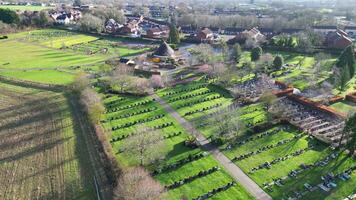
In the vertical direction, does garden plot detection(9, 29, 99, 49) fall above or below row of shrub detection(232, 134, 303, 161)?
above

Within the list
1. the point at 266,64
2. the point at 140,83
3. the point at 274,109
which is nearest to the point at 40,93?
the point at 140,83

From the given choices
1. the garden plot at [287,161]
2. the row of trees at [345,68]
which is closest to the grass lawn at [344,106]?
the row of trees at [345,68]

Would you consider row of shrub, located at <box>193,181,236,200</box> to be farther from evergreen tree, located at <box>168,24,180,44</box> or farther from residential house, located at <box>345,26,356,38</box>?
residential house, located at <box>345,26,356,38</box>

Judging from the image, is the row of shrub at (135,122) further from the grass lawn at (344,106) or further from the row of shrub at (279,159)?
the grass lawn at (344,106)

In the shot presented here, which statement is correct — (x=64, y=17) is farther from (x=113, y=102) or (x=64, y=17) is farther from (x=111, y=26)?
(x=113, y=102)

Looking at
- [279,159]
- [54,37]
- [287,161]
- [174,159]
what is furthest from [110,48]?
[287,161]

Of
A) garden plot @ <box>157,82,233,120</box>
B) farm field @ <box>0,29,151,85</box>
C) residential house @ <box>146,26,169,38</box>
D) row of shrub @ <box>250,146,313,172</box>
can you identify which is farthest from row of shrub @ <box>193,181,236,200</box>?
residential house @ <box>146,26,169,38</box>
